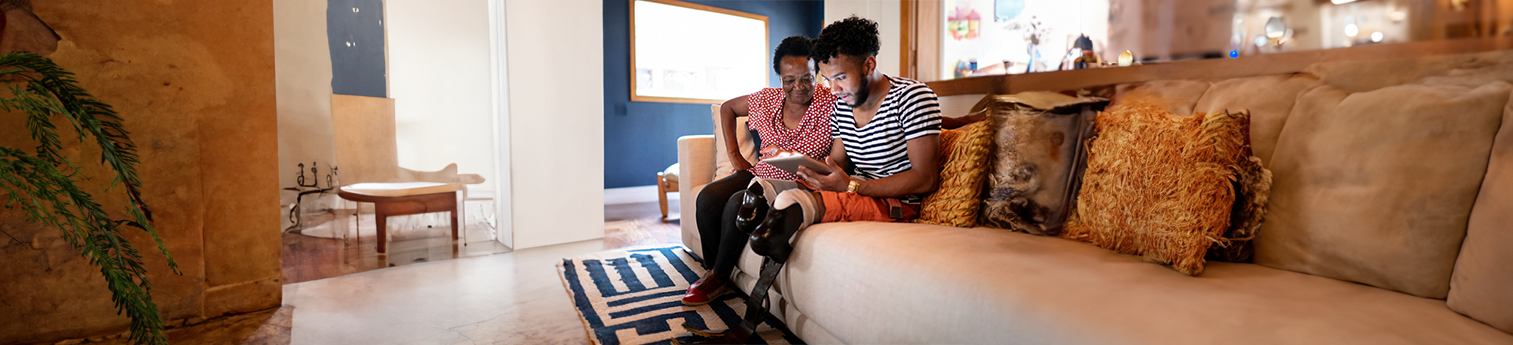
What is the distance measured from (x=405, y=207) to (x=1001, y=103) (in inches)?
107

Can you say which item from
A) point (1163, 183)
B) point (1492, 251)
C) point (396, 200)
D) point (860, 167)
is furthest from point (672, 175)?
point (1492, 251)

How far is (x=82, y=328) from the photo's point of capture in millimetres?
1768

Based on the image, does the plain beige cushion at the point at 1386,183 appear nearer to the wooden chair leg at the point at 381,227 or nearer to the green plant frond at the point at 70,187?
the green plant frond at the point at 70,187

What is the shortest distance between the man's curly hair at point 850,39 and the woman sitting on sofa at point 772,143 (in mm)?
364

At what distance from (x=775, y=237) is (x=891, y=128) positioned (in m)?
0.47

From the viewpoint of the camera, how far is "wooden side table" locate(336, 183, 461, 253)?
9.06ft

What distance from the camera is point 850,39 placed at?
1.73 metres

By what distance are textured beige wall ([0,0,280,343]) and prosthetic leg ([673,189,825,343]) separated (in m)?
1.61

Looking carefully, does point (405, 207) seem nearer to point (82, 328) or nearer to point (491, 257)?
point (491, 257)

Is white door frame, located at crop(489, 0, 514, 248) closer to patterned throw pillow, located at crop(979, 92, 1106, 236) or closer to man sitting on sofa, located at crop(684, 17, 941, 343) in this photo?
man sitting on sofa, located at crop(684, 17, 941, 343)

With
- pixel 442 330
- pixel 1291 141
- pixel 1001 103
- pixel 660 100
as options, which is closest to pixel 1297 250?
pixel 1291 141

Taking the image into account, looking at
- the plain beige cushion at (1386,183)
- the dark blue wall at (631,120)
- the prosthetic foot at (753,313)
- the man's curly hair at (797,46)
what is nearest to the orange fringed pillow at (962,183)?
the prosthetic foot at (753,313)

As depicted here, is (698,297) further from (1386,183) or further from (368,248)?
(368,248)

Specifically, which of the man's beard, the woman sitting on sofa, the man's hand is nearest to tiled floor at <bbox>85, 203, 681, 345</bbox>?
the woman sitting on sofa
